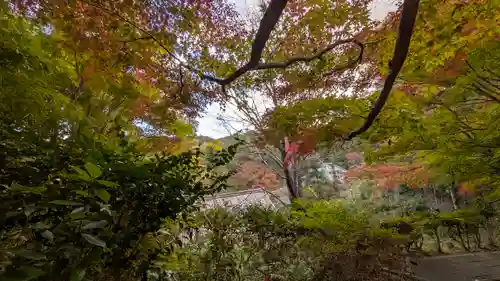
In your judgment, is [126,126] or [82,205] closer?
[82,205]

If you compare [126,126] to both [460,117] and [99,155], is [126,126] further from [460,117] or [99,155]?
[460,117]

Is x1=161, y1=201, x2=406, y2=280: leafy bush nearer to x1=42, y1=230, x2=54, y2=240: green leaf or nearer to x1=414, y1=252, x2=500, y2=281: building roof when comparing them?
x1=414, y1=252, x2=500, y2=281: building roof

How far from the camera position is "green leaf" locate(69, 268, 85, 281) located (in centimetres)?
79

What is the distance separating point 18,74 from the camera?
1270mm

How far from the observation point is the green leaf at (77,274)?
0.79 meters

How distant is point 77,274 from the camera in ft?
2.63

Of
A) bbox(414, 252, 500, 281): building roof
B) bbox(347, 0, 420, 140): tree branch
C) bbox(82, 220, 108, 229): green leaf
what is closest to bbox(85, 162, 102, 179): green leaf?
bbox(82, 220, 108, 229): green leaf

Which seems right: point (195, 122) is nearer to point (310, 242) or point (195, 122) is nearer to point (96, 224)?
point (310, 242)

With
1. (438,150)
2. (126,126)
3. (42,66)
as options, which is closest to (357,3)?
(438,150)

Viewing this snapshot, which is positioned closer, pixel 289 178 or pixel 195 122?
pixel 195 122

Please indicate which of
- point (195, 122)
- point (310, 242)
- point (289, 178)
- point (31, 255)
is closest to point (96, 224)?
point (31, 255)

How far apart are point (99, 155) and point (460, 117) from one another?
10.8 feet

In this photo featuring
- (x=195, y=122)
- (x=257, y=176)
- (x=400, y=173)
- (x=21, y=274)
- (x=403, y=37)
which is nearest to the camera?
(x=21, y=274)

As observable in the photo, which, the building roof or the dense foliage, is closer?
the dense foliage
